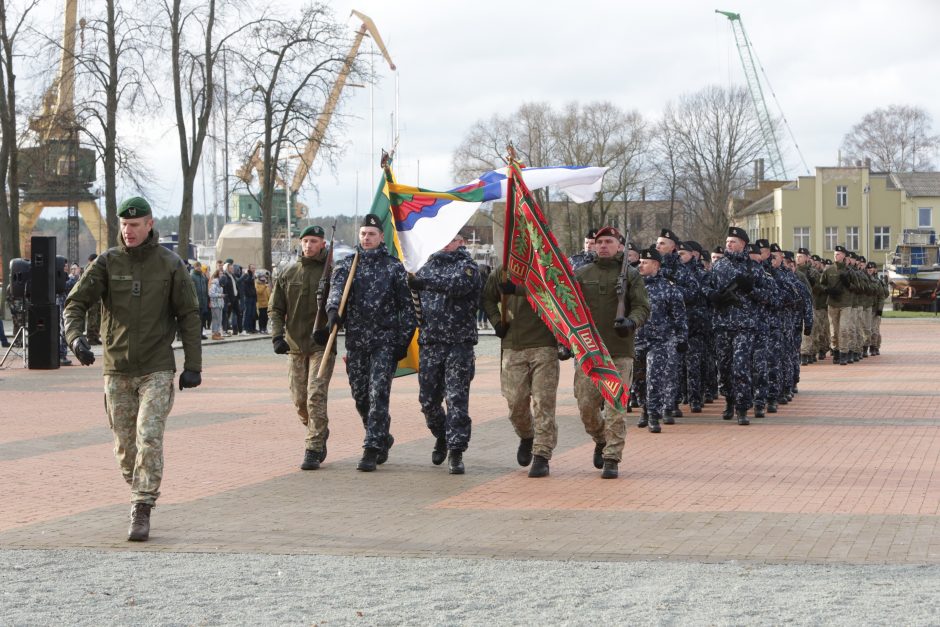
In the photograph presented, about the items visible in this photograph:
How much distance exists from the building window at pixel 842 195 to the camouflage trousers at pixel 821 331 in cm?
7837

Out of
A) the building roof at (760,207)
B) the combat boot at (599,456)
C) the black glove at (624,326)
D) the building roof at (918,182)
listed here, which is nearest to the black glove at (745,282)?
the combat boot at (599,456)

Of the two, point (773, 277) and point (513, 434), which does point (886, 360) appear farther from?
point (513, 434)

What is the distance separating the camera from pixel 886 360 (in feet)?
82.2

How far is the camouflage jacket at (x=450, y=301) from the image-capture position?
10.3 meters

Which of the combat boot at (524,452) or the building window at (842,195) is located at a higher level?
the building window at (842,195)

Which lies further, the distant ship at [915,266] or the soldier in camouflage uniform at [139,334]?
the distant ship at [915,266]

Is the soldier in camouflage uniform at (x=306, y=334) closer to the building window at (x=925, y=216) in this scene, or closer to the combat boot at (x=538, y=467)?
the combat boot at (x=538, y=467)

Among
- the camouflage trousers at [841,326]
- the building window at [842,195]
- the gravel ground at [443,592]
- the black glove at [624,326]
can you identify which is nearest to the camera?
the gravel ground at [443,592]

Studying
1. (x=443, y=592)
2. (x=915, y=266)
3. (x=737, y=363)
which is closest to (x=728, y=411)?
(x=737, y=363)

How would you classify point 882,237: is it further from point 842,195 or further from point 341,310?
point 341,310

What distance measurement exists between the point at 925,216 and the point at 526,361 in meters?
97.0

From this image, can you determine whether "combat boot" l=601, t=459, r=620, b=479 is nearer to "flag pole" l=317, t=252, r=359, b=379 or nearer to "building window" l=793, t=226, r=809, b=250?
"flag pole" l=317, t=252, r=359, b=379

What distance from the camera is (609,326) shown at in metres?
10.6

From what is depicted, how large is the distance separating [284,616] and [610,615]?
140 centimetres
